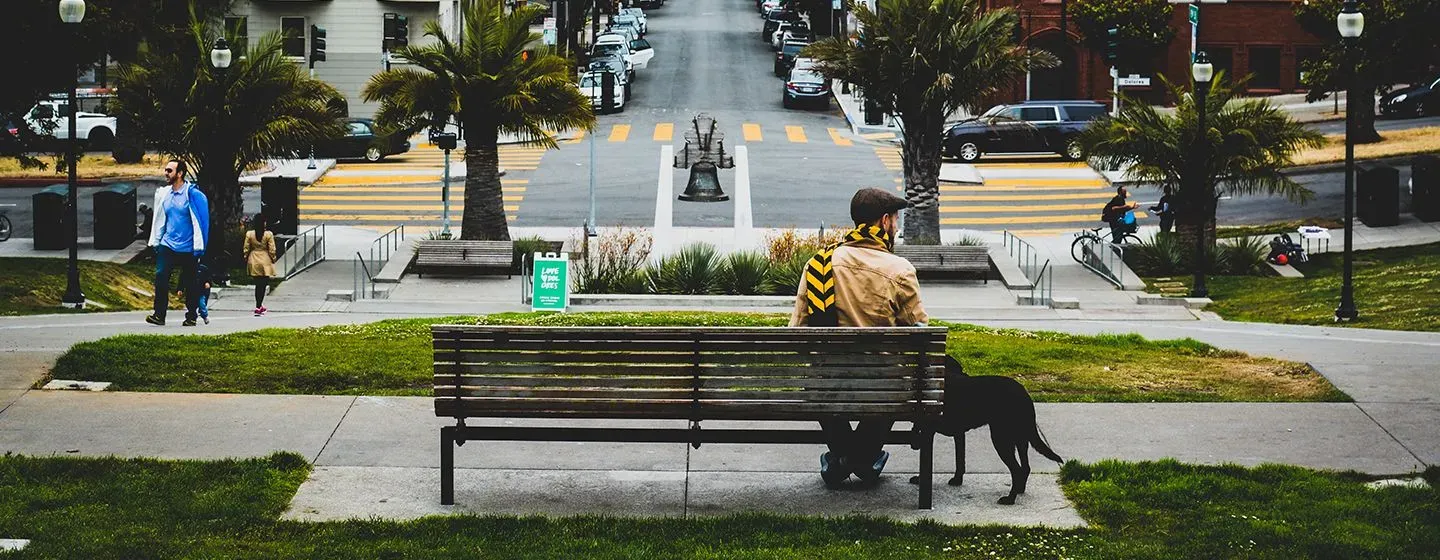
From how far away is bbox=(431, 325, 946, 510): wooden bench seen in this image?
8.67 metres

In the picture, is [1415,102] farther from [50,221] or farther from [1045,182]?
[50,221]

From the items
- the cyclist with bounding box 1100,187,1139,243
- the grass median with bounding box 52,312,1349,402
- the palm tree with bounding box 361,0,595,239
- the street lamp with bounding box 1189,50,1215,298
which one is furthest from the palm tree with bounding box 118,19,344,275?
the grass median with bounding box 52,312,1349,402

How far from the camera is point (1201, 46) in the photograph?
189 feet

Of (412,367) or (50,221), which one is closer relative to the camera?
(412,367)

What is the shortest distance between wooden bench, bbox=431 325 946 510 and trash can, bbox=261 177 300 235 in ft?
81.5

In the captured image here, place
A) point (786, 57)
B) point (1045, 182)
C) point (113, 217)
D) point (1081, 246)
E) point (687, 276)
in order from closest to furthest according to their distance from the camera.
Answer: point (687, 276)
point (113, 217)
point (1081, 246)
point (1045, 182)
point (786, 57)

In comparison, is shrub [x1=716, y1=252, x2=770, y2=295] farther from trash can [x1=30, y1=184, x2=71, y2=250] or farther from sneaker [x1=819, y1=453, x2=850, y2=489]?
sneaker [x1=819, y1=453, x2=850, y2=489]

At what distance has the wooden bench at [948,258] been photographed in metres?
29.0

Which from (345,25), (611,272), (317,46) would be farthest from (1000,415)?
(345,25)

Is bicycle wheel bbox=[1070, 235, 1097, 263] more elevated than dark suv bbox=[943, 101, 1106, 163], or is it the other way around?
dark suv bbox=[943, 101, 1106, 163]

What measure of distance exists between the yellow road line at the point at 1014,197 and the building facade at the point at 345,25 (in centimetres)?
2445

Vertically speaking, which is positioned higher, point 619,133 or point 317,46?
point 317,46

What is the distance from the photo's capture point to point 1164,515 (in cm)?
859

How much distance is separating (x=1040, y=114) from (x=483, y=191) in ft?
69.3
